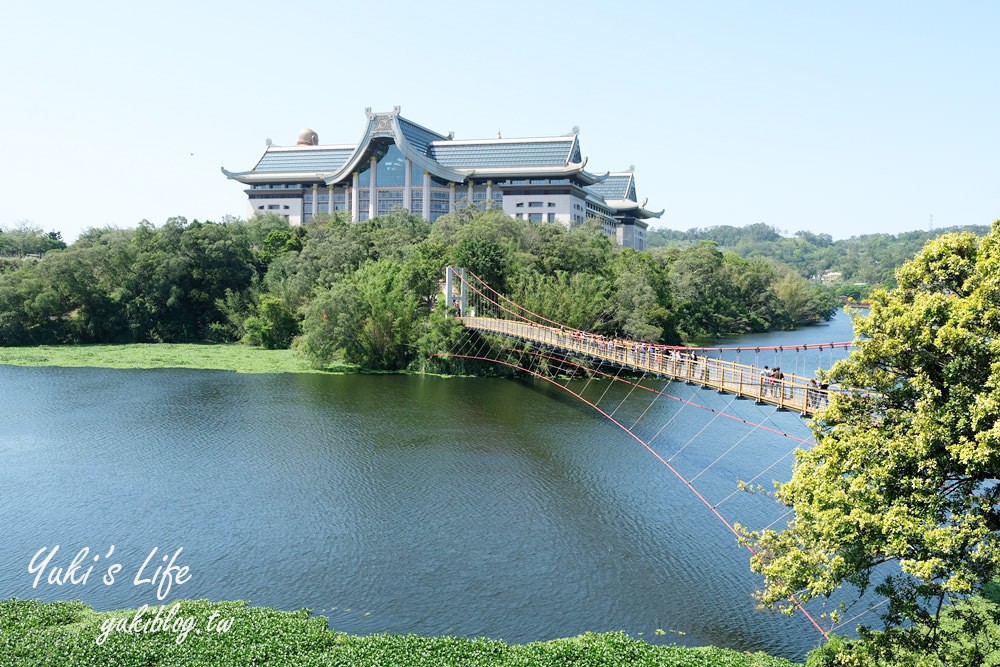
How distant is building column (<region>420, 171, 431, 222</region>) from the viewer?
6366 cm

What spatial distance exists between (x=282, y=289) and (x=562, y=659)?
112 feet

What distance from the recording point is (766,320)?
185 feet

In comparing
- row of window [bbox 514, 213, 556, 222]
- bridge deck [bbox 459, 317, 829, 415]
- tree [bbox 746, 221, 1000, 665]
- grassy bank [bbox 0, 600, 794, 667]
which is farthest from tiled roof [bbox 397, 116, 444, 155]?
tree [bbox 746, 221, 1000, 665]

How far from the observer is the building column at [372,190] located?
65025 millimetres

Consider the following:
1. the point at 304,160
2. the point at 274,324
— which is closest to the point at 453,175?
the point at 304,160

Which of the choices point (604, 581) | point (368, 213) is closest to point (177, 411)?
point (604, 581)

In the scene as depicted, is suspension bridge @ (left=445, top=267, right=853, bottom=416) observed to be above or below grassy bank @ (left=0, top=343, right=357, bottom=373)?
above

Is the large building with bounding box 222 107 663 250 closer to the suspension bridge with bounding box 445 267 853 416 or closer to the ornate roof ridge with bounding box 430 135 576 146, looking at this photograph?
the ornate roof ridge with bounding box 430 135 576 146

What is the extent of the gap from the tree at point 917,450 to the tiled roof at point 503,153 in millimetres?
57442

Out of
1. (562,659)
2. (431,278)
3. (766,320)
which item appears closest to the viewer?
(562,659)

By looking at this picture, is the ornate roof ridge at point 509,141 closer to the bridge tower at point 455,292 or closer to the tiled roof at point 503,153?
the tiled roof at point 503,153

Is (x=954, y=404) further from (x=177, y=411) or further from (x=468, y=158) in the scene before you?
(x=468, y=158)

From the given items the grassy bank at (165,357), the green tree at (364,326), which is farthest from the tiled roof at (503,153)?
the green tree at (364,326)

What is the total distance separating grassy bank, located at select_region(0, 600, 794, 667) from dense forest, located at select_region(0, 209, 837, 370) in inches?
841
